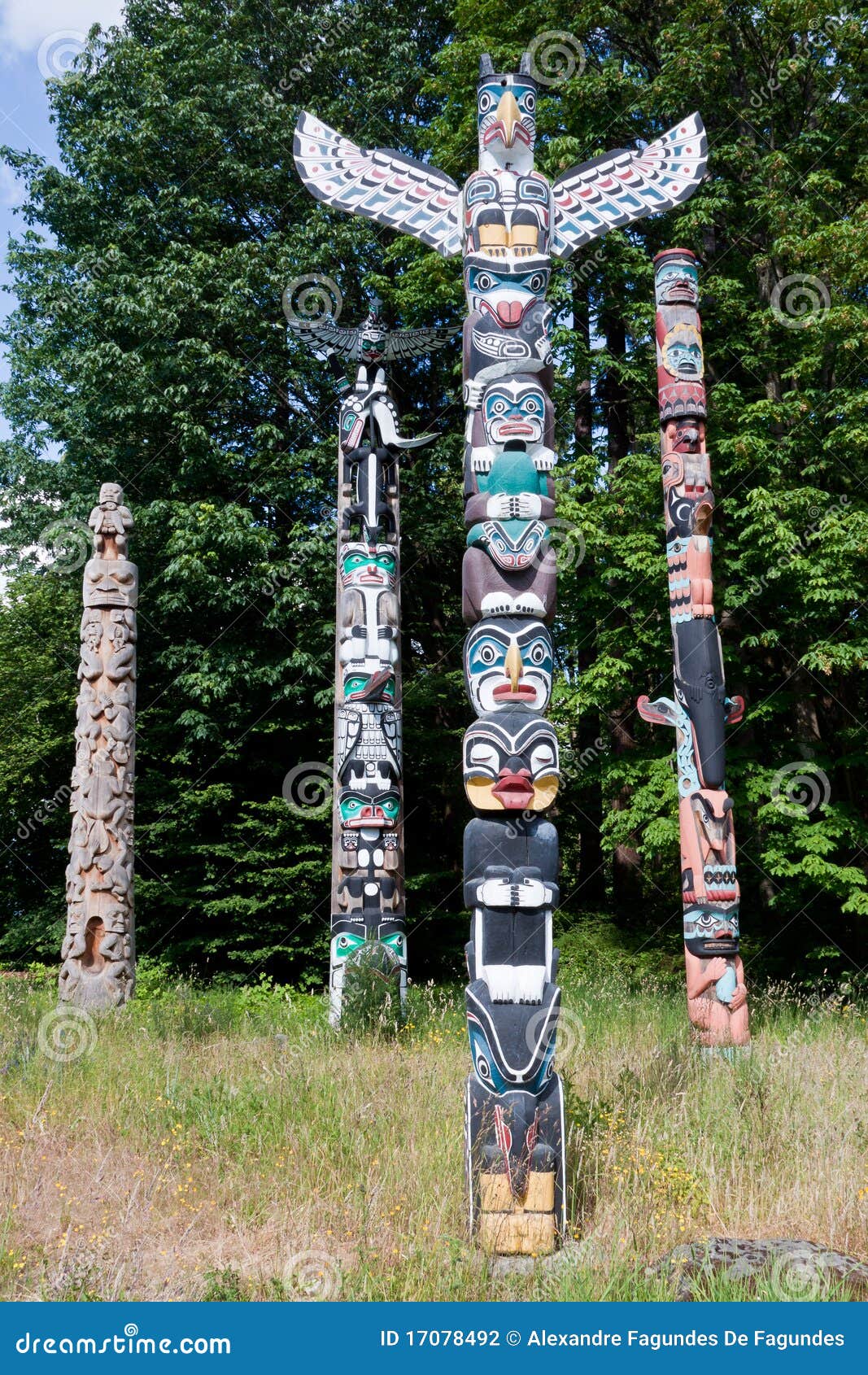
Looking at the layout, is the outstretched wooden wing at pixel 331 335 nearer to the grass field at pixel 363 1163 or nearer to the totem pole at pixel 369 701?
the totem pole at pixel 369 701

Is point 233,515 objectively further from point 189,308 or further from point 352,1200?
point 352,1200

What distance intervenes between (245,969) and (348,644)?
715cm

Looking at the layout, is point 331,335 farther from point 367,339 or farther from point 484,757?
point 484,757

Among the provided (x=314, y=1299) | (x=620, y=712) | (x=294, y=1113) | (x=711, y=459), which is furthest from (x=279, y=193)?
(x=314, y=1299)

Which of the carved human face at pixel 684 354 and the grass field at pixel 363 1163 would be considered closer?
the grass field at pixel 363 1163

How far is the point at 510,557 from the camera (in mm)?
5180

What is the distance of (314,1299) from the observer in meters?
3.86

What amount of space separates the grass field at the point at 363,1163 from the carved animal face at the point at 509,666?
206 centimetres

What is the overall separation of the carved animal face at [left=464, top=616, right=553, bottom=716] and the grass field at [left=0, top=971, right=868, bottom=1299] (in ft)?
6.76

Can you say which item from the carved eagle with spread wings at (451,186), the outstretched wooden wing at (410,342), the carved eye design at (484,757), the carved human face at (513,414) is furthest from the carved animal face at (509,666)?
the outstretched wooden wing at (410,342)

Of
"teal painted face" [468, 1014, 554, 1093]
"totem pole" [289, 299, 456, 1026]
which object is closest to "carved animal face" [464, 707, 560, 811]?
"teal painted face" [468, 1014, 554, 1093]

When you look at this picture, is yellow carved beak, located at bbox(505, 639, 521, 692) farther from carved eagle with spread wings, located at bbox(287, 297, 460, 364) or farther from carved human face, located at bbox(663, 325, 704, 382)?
carved eagle with spread wings, located at bbox(287, 297, 460, 364)

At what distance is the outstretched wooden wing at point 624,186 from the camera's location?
21.6ft

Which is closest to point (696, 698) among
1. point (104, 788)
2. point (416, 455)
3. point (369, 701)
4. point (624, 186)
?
point (369, 701)
